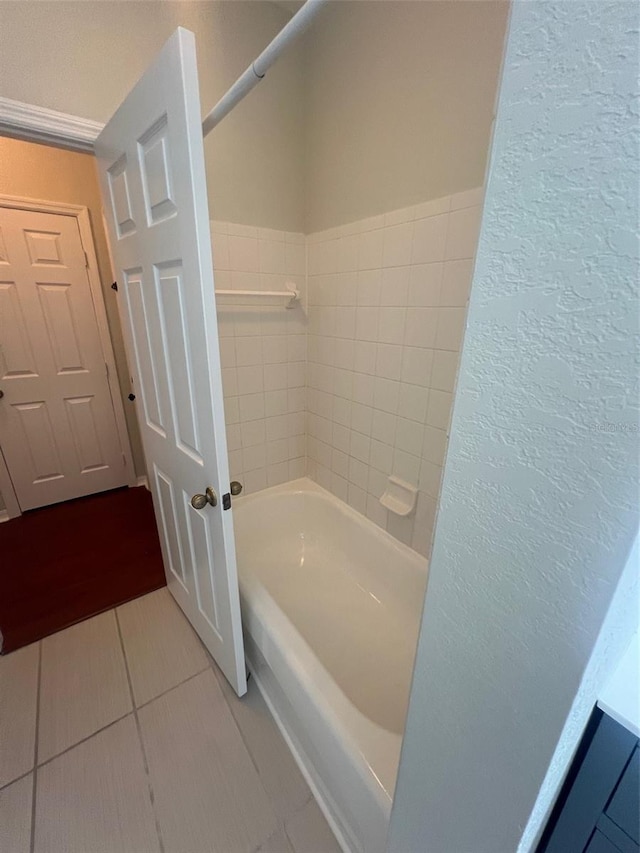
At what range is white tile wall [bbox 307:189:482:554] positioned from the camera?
1.20m

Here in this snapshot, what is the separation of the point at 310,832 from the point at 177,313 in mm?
1536

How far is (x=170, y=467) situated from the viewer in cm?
127

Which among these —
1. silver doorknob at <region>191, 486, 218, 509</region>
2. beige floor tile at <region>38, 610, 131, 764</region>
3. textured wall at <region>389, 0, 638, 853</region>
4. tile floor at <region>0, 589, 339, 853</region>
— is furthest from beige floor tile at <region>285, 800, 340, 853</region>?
silver doorknob at <region>191, 486, 218, 509</region>

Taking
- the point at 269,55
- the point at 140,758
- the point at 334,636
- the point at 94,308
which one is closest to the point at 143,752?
the point at 140,758

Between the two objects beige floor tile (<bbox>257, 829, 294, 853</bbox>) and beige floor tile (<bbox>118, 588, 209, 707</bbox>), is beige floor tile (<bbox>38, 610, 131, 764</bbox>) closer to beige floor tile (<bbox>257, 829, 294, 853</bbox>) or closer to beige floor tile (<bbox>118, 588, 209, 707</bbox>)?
beige floor tile (<bbox>118, 588, 209, 707</bbox>)

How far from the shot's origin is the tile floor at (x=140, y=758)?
3.14ft

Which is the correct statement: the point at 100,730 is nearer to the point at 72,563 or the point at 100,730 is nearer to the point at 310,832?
the point at 310,832

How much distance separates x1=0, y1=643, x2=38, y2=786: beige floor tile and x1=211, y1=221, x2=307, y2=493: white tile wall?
1124 mm

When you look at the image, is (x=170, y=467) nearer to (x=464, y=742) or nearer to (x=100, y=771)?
(x=100, y=771)

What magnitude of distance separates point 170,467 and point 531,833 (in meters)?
1.25

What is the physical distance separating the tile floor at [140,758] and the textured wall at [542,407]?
3.06ft

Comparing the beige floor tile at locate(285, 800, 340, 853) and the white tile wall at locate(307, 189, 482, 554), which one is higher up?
the white tile wall at locate(307, 189, 482, 554)

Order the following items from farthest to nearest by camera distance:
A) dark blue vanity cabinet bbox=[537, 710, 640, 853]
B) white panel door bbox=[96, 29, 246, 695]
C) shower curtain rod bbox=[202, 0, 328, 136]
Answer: white panel door bbox=[96, 29, 246, 695] < shower curtain rod bbox=[202, 0, 328, 136] < dark blue vanity cabinet bbox=[537, 710, 640, 853]

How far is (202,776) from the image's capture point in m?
1.08
